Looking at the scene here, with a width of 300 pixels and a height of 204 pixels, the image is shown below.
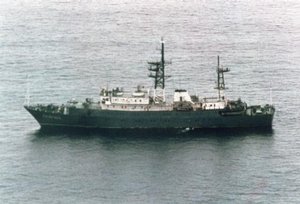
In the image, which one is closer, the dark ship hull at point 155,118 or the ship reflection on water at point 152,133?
the ship reflection on water at point 152,133

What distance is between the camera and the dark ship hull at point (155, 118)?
184 meters

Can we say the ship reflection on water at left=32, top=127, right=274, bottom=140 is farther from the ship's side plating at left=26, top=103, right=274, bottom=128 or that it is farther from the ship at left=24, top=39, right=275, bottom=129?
the ship's side plating at left=26, top=103, right=274, bottom=128

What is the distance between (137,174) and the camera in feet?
509

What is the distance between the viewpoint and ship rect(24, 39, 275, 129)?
603 ft

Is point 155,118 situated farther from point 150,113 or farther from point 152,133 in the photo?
point 152,133

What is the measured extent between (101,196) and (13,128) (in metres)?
46.2

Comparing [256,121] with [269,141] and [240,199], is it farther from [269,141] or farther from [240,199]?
[240,199]

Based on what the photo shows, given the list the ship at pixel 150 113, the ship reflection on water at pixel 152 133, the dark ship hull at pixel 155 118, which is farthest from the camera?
the ship at pixel 150 113

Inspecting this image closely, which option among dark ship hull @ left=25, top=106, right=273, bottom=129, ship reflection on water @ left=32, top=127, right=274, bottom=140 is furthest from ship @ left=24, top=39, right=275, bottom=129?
ship reflection on water @ left=32, top=127, right=274, bottom=140

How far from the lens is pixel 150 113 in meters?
184

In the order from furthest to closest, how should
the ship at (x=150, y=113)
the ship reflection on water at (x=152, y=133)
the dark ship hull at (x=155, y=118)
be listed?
the ship at (x=150, y=113) → the dark ship hull at (x=155, y=118) → the ship reflection on water at (x=152, y=133)

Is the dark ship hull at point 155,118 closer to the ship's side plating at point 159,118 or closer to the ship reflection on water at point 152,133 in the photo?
the ship's side plating at point 159,118

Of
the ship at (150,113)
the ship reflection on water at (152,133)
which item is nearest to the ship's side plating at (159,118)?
the ship at (150,113)

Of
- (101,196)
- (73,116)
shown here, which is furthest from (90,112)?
(101,196)
